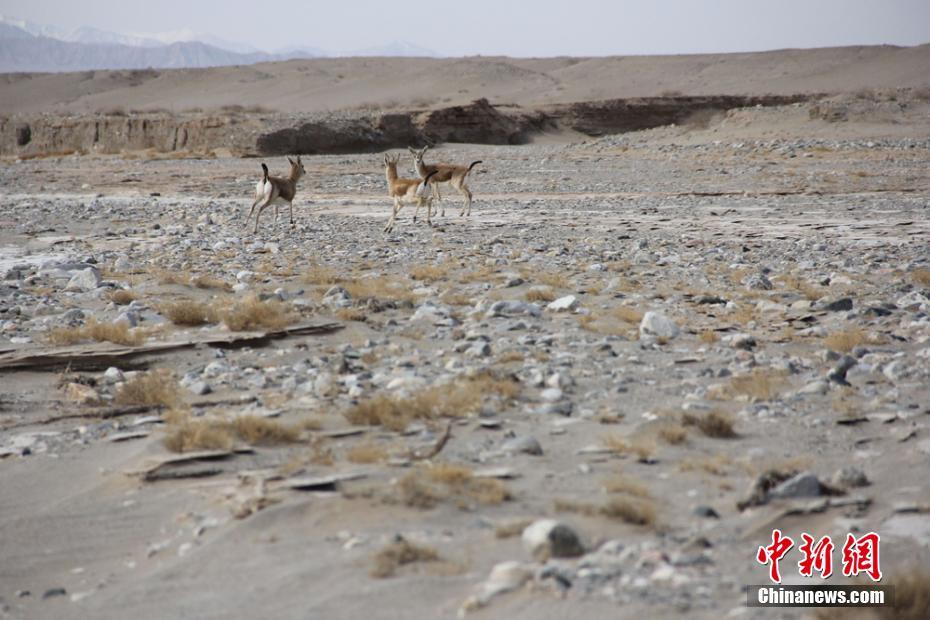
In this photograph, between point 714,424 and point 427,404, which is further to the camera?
point 427,404

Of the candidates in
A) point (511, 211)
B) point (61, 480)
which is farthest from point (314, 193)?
point (61, 480)

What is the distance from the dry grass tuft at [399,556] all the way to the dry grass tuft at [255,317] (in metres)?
5.01

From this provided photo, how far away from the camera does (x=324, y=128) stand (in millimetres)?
47062

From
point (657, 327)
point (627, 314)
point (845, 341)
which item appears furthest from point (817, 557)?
point (627, 314)

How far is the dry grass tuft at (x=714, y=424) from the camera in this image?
641 centimetres

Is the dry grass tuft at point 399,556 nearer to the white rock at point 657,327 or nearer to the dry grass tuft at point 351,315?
the white rock at point 657,327

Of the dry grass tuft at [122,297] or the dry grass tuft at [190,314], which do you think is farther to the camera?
the dry grass tuft at [122,297]

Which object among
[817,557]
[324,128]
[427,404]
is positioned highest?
[324,128]

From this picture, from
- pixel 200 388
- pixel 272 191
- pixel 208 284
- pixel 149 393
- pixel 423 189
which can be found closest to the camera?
pixel 149 393

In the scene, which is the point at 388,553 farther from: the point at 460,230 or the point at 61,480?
the point at 460,230

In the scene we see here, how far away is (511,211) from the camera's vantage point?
20688 mm

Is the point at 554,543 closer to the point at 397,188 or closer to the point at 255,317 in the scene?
the point at 255,317

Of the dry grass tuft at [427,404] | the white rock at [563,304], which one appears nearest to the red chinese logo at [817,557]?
A: the dry grass tuft at [427,404]

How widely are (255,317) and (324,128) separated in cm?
3881
